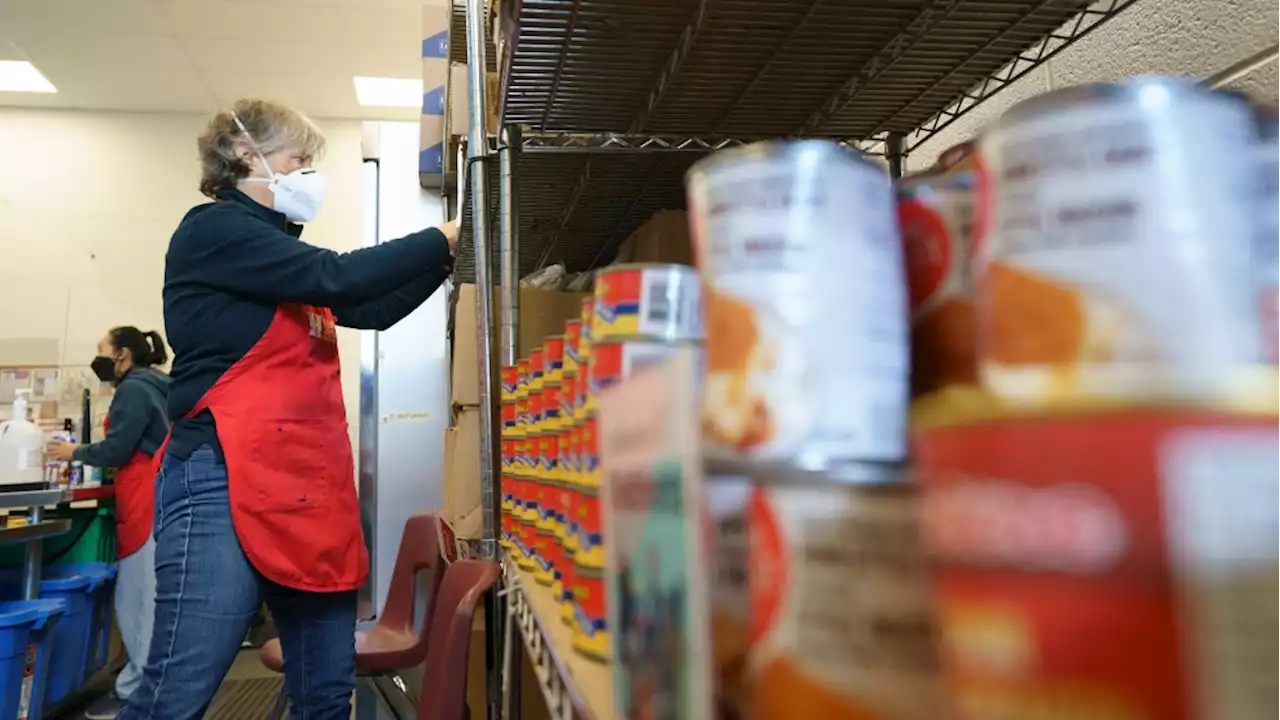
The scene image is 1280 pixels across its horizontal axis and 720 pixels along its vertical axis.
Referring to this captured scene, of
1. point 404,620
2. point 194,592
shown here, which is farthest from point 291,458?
point 404,620

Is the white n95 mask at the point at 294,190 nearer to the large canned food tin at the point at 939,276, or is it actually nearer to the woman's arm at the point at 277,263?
the woman's arm at the point at 277,263

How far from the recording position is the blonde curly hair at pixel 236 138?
5.09 feet

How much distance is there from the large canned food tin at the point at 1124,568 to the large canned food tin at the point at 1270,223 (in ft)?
0.24

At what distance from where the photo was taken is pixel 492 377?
1.59 m

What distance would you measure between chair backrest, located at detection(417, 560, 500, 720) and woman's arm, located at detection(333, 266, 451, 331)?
0.46 metres

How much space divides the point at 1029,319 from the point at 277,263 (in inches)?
52.1

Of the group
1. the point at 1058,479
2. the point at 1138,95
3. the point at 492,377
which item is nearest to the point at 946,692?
the point at 1058,479

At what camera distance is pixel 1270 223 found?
0.28 meters

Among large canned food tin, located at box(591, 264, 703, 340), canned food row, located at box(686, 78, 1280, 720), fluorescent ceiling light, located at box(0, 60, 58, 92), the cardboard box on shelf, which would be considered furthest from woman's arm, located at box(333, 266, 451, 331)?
fluorescent ceiling light, located at box(0, 60, 58, 92)

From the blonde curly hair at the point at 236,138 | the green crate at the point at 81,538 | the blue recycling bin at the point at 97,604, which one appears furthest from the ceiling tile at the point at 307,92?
the blonde curly hair at the point at 236,138

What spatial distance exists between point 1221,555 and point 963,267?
23 centimetres

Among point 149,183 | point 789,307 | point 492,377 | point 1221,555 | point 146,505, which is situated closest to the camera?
point 1221,555

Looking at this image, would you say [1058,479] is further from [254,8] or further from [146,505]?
Result: [254,8]

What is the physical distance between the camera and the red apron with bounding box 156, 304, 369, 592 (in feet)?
4.47
